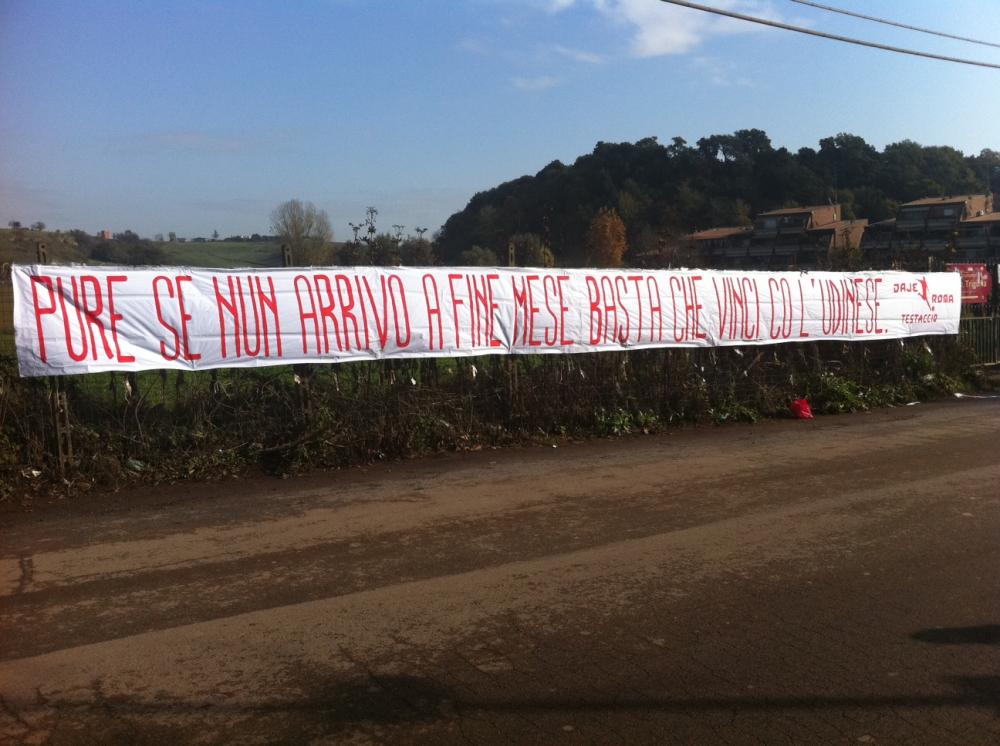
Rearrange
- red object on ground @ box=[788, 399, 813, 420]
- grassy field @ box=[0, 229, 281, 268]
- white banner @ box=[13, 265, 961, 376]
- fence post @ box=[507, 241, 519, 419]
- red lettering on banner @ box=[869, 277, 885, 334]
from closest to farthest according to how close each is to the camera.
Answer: white banner @ box=[13, 265, 961, 376] → grassy field @ box=[0, 229, 281, 268] → fence post @ box=[507, 241, 519, 419] → red object on ground @ box=[788, 399, 813, 420] → red lettering on banner @ box=[869, 277, 885, 334]

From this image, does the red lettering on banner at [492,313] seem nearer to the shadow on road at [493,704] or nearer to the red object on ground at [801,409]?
the red object on ground at [801,409]

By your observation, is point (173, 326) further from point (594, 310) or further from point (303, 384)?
point (594, 310)

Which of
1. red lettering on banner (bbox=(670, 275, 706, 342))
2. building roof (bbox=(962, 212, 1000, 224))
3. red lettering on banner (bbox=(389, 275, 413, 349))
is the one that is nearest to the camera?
red lettering on banner (bbox=(389, 275, 413, 349))

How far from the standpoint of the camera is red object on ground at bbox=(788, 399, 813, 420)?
12.6 meters

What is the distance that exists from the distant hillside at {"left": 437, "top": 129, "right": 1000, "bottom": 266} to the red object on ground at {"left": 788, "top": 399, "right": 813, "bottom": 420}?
73.0 feet

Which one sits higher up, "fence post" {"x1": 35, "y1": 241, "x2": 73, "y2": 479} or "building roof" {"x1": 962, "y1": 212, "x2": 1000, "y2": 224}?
"building roof" {"x1": 962, "y1": 212, "x2": 1000, "y2": 224}

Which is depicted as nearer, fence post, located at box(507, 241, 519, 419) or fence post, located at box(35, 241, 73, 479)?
fence post, located at box(35, 241, 73, 479)

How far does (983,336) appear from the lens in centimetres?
1702

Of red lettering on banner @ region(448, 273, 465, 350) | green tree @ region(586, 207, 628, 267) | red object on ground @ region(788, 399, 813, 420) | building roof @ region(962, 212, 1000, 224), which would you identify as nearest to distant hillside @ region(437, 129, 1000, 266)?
green tree @ region(586, 207, 628, 267)

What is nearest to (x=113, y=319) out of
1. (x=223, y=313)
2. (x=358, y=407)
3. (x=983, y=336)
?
(x=223, y=313)

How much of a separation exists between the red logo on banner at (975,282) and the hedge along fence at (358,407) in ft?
18.3

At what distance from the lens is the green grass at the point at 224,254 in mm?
9609

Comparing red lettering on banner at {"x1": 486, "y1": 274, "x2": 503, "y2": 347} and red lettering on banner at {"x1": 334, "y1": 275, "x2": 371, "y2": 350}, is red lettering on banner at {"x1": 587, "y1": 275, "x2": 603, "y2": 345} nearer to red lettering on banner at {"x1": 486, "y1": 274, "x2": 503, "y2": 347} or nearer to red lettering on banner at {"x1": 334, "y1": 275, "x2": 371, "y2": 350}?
red lettering on banner at {"x1": 486, "y1": 274, "x2": 503, "y2": 347}

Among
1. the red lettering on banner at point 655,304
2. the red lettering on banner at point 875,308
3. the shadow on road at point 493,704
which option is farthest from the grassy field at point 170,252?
the red lettering on banner at point 875,308
